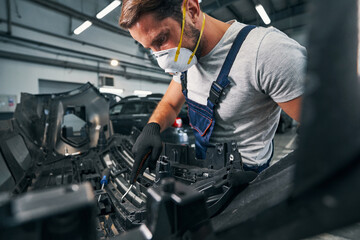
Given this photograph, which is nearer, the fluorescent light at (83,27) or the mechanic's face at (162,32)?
the mechanic's face at (162,32)

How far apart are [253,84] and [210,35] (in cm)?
37

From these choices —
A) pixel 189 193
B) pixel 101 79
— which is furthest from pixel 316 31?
pixel 101 79

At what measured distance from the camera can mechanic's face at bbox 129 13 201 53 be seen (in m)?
0.94

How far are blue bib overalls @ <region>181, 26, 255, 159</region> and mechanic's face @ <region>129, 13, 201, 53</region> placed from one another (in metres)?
0.22

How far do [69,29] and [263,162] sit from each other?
348 inches

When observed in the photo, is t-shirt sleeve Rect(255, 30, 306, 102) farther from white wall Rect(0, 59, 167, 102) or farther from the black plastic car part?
white wall Rect(0, 59, 167, 102)

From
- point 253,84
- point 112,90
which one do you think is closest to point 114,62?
point 112,90

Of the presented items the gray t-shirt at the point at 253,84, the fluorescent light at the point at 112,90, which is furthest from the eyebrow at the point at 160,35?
the fluorescent light at the point at 112,90

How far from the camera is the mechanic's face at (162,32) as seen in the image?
3.09 feet

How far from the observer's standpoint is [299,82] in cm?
81

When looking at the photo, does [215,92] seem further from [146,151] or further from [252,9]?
[252,9]

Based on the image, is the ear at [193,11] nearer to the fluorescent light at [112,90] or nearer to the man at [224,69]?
the man at [224,69]

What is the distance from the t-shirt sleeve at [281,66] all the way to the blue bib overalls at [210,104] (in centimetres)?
14

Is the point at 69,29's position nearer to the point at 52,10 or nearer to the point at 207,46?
the point at 52,10
